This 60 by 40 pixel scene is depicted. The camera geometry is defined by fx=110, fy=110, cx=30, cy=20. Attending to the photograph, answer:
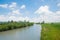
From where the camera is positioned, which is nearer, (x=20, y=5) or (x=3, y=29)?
(x=20, y=5)

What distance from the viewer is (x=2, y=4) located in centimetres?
723

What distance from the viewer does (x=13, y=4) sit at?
728cm

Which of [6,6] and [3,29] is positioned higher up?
[6,6]

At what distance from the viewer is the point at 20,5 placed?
7.24 meters

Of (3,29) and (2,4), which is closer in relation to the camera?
(2,4)

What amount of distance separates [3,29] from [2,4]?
8.94 feet

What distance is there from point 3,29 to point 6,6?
2479 millimetres

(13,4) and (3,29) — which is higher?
(13,4)

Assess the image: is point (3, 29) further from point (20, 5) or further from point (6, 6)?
point (20, 5)

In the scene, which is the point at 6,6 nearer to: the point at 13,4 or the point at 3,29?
the point at 13,4

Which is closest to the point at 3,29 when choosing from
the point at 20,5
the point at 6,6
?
the point at 6,6

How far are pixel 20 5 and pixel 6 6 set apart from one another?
40.8 inches

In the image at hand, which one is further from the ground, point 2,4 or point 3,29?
point 2,4

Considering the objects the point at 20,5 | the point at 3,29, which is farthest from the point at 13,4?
the point at 3,29
